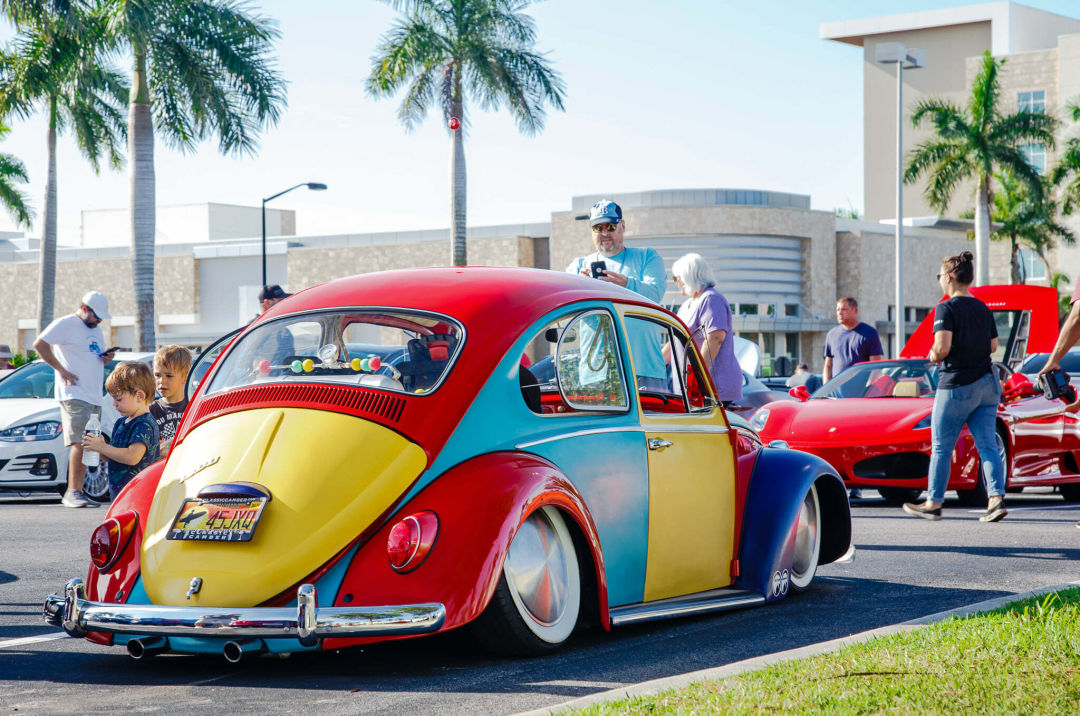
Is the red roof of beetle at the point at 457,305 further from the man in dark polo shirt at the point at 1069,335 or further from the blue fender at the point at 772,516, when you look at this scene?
the man in dark polo shirt at the point at 1069,335

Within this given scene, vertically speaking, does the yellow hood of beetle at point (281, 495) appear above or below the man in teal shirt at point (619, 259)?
below

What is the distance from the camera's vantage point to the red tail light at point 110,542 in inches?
207

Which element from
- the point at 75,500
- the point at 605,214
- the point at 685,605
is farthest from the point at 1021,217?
the point at 685,605

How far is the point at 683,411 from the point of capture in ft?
21.6

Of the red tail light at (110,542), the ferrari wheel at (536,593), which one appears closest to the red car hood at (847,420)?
the ferrari wheel at (536,593)

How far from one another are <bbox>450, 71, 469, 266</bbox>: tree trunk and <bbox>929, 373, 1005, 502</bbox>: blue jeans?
28.3 m

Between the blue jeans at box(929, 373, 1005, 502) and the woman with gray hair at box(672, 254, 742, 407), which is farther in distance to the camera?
the blue jeans at box(929, 373, 1005, 502)

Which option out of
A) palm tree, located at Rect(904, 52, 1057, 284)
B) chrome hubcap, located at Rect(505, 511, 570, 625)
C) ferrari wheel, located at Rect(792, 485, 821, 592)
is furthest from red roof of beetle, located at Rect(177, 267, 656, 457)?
palm tree, located at Rect(904, 52, 1057, 284)

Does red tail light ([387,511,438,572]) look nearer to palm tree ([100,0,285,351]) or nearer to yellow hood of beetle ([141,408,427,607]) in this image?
yellow hood of beetle ([141,408,427,607])

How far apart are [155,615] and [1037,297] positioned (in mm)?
13351

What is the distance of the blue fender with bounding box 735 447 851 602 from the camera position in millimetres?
6742

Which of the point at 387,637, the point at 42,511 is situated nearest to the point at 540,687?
the point at 387,637

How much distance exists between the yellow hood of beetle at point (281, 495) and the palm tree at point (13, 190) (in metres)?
45.3

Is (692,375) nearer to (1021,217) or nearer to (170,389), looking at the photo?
(170,389)
